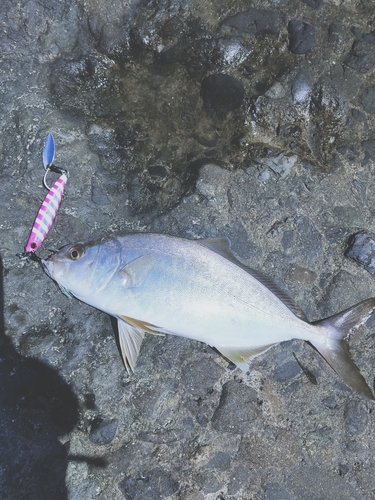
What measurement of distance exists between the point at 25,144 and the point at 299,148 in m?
2.06

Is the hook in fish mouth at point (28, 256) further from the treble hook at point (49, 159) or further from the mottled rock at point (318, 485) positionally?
the mottled rock at point (318, 485)

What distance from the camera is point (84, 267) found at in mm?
2727

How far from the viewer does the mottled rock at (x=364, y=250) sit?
325cm

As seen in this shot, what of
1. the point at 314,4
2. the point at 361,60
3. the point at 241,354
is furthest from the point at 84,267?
the point at 314,4

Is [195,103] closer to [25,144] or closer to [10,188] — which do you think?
[25,144]

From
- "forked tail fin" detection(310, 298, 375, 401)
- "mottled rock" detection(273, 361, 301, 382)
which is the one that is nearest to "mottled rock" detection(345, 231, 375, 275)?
"forked tail fin" detection(310, 298, 375, 401)

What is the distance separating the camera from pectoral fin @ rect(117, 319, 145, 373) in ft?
9.43

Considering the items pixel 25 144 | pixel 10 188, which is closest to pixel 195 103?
pixel 25 144

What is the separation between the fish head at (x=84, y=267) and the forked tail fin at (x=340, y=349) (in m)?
1.42

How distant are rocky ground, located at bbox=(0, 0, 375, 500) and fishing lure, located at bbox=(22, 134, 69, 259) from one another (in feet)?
0.25

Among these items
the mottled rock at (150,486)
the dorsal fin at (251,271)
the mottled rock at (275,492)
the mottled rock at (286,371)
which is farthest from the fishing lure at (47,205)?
the mottled rock at (275,492)

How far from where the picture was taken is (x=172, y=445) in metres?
2.91

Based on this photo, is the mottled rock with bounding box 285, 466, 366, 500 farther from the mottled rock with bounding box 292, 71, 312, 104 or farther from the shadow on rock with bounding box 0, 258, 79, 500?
the mottled rock with bounding box 292, 71, 312, 104

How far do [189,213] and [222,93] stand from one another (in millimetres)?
1050
